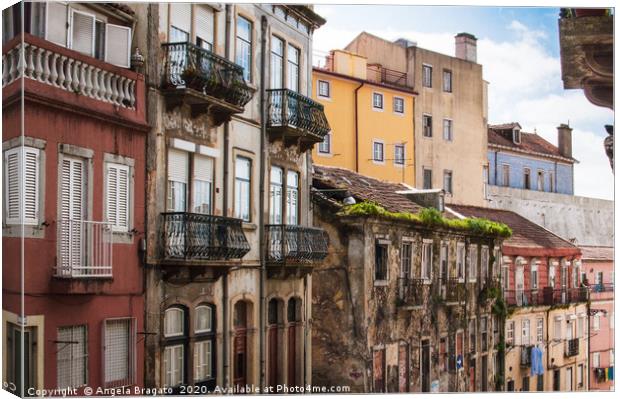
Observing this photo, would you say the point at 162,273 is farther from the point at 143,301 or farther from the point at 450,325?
the point at 450,325

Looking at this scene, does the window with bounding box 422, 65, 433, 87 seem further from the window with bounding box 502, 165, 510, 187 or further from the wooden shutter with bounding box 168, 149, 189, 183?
the wooden shutter with bounding box 168, 149, 189, 183

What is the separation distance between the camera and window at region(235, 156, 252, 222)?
18.9m

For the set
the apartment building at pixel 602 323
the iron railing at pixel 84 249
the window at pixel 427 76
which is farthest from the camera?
the window at pixel 427 76

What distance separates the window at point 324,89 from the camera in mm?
20034

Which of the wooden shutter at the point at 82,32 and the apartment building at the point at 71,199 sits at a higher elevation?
the wooden shutter at the point at 82,32

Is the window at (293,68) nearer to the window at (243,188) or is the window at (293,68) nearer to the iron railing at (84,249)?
the window at (243,188)

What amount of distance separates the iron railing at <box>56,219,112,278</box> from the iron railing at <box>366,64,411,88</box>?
600cm

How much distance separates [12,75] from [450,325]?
9457mm

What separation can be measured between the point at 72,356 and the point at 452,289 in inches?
320

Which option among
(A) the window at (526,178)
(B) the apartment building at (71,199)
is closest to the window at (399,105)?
(A) the window at (526,178)

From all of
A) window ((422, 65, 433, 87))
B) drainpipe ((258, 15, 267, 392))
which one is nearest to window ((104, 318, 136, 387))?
drainpipe ((258, 15, 267, 392))

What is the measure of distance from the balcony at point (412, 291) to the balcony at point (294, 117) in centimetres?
316

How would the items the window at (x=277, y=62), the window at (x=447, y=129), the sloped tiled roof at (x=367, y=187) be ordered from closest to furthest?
the window at (x=277, y=62) → the sloped tiled roof at (x=367, y=187) → the window at (x=447, y=129)

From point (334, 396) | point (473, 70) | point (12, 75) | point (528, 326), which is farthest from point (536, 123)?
point (12, 75)
